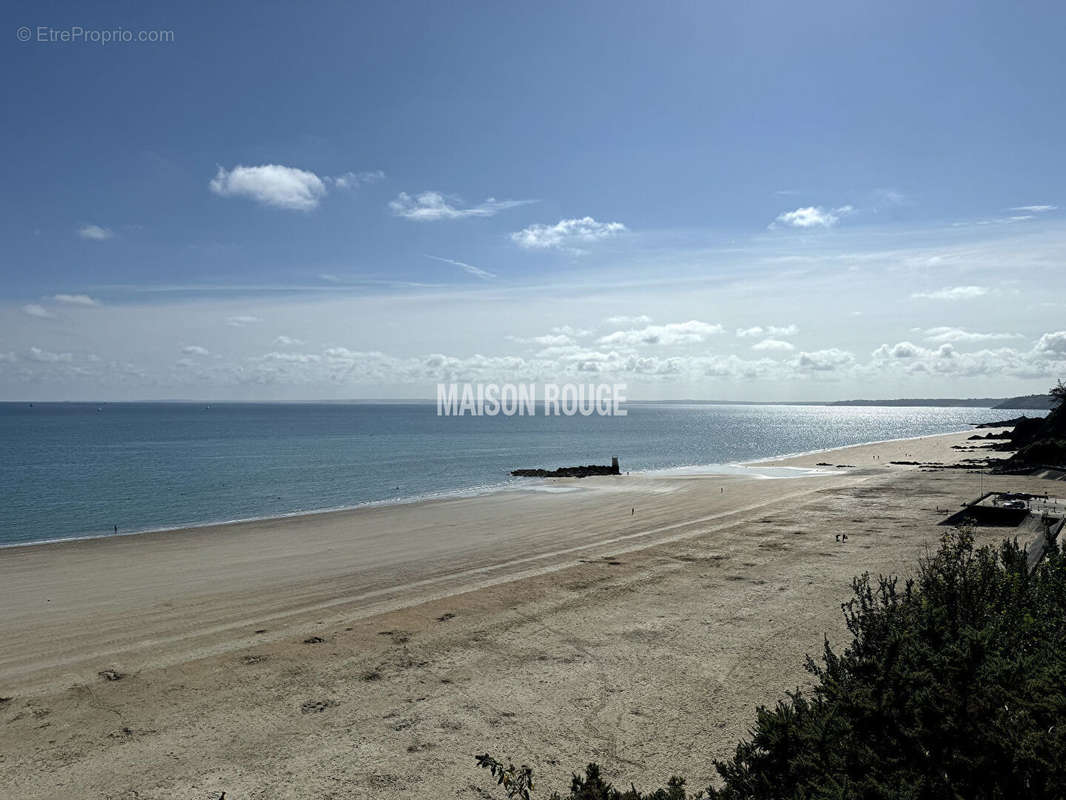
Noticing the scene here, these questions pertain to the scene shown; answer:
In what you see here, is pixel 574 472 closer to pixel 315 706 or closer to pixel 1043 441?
pixel 1043 441

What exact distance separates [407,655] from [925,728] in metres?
7.77

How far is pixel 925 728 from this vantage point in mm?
4918

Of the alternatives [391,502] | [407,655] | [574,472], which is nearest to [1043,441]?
[574,472]

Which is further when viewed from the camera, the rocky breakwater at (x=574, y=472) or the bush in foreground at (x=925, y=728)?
the rocky breakwater at (x=574, y=472)

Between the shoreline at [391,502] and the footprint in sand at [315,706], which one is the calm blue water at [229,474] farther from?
the footprint in sand at [315,706]

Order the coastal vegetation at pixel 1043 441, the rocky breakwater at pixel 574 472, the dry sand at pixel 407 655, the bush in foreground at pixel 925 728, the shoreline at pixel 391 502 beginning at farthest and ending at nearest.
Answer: the rocky breakwater at pixel 574 472 < the coastal vegetation at pixel 1043 441 < the shoreline at pixel 391 502 < the dry sand at pixel 407 655 < the bush in foreground at pixel 925 728

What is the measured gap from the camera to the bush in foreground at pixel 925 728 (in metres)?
4.23

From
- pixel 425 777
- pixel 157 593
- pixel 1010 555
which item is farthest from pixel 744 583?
pixel 157 593

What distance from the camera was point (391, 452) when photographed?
78.0 m

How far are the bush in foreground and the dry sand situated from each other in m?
1.84

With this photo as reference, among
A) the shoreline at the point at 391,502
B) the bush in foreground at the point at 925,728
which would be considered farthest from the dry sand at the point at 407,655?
the shoreline at the point at 391,502

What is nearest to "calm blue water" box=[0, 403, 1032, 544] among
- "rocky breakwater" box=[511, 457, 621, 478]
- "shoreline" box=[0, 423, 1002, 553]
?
"shoreline" box=[0, 423, 1002, 553]

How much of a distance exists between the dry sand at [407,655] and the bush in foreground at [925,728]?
1.84m

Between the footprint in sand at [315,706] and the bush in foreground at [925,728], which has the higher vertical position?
the bush in foreground at [925,728]
